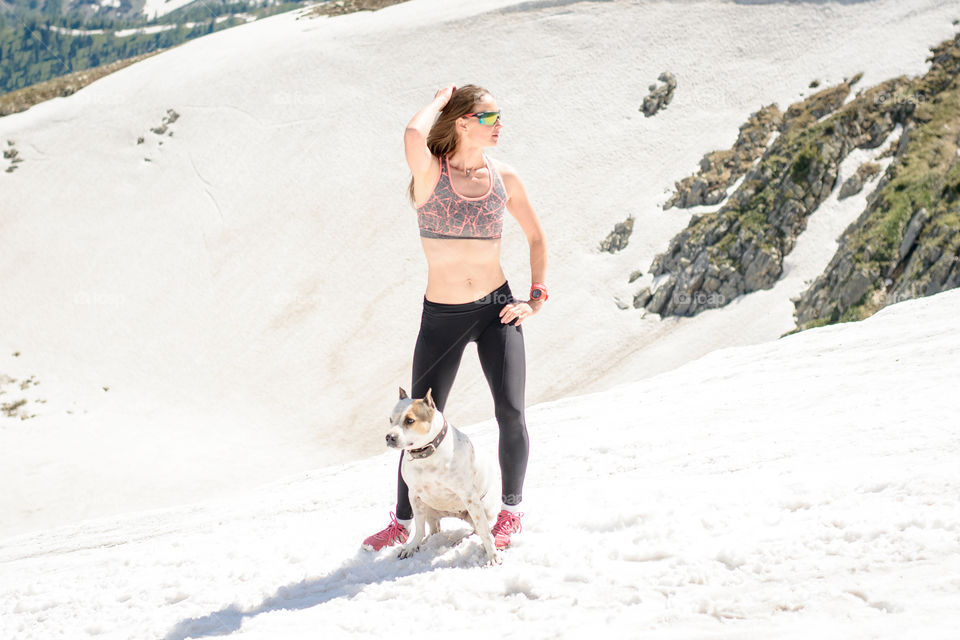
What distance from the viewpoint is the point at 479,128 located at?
5227 millimetres

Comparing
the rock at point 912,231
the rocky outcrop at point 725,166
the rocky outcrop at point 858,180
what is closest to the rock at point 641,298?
the rocky outcrop at point 725,166

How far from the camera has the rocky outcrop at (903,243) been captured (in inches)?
721

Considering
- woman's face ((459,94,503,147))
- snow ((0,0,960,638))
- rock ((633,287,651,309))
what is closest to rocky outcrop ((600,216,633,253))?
snow ((0,0,960,638))

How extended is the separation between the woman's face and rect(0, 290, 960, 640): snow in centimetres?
233

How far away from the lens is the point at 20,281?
3569 centimetres

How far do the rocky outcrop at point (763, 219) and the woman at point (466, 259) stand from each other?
25.1 m

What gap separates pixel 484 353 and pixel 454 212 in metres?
1.07

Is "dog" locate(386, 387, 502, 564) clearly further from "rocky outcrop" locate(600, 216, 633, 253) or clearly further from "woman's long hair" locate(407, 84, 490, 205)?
"rocky outcrop" locate(600, 216, 633, 253)

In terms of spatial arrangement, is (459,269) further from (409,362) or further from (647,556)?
(409,362)

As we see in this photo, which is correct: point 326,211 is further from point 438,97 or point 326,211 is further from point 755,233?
point 438,97

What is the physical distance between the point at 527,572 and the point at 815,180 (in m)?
30.0

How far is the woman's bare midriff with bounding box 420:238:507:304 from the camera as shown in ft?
17.6

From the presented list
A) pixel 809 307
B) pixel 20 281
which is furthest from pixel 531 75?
pixel 20 281

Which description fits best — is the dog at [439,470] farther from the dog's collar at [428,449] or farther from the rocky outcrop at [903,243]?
the rocky outcrop at [903,243]
